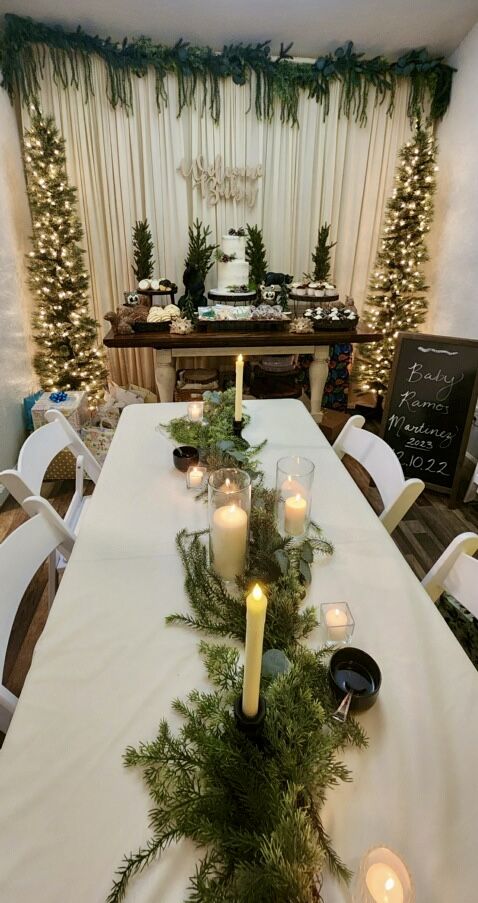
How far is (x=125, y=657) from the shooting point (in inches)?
29.8

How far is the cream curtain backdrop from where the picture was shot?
3.08 meters

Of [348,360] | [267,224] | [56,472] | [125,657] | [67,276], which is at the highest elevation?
[267,224]

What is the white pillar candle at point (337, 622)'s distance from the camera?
2.56 feet

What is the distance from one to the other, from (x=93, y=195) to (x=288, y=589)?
3.34 m

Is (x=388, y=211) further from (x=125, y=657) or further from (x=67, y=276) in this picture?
(x=125, y=657)

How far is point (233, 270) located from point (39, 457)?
2.10m

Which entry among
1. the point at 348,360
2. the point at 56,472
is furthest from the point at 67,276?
the point at 348,360

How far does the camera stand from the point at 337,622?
0.79 meters

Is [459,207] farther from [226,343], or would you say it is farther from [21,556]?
[21,556]

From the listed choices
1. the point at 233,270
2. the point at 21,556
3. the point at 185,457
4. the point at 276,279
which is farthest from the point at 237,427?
the point at 276,279

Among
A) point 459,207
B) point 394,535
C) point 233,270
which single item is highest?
point 459,207

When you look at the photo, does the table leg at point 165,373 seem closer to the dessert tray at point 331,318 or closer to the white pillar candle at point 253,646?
the dessert tray at point 331,318

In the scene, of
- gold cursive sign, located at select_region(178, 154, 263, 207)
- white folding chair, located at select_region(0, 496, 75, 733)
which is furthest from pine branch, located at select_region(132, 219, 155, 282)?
white folding chair, located at select_region(0, 496, 75, 733)

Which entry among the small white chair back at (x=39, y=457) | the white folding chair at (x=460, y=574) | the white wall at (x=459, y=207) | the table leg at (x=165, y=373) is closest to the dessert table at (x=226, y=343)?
the table leg at (x=165, y=373)
